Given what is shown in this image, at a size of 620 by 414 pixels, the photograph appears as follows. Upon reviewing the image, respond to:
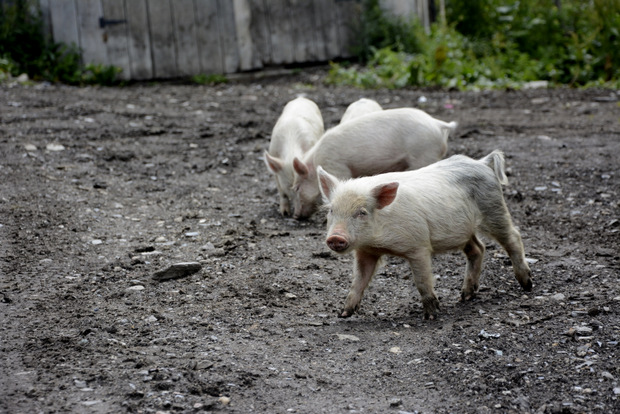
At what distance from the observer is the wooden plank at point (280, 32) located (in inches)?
460

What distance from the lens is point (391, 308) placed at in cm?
443

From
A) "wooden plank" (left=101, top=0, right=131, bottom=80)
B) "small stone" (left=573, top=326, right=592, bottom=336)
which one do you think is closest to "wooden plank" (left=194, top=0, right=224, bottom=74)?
"wooden plank" (left=101, top=0, right=131, bottom=80)

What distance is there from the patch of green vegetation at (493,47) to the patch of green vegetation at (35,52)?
11.8 feet

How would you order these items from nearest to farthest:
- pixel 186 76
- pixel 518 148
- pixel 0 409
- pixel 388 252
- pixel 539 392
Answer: pixel 0 409
pixel 539 392
pixel 388 252
pixel 518 148
pixel 186 76

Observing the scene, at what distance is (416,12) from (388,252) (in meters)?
8.91

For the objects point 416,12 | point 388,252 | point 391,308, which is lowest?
point 391,308

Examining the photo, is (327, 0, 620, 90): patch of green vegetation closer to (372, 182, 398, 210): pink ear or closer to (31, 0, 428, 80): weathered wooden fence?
(31, 0, 428, 80): weathered wooden fence

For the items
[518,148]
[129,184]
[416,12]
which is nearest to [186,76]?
[416,12]

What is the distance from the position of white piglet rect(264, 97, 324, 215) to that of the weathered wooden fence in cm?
439

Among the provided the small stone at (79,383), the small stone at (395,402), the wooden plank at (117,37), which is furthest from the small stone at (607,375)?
the wooden plank at (117,37)

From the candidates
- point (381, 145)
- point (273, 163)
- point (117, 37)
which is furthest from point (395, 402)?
point (117, 37)

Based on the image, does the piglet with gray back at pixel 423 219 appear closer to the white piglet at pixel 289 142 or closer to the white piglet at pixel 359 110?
the white piglet at pixel 289 142

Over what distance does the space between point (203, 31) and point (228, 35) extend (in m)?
0.38

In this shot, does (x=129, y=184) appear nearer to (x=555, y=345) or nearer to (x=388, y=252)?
(x=388, y=252)
